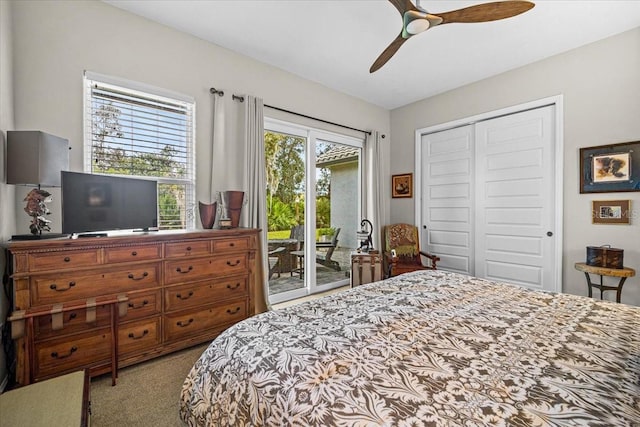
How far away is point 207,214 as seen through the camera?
2.86 m

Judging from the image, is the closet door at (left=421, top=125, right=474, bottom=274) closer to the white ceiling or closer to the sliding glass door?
the white ceiling

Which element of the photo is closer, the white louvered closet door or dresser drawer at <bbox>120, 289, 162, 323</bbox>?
dresser drawer at <bbox>120, 289, 162, 323</bbox>

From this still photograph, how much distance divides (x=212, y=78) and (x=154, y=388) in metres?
2.92

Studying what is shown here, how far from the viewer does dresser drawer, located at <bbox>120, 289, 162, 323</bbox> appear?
2.15m

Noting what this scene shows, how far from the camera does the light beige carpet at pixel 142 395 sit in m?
1.68

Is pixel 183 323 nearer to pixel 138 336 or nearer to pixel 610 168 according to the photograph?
pixel 138 336

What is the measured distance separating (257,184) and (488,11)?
256cm

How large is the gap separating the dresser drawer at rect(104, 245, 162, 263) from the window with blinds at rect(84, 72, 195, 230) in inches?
26.1

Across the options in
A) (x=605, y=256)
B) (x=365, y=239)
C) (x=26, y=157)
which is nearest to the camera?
(x=26, y=157)

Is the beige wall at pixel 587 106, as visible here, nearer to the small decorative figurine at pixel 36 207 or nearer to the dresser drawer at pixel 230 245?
the dresser drawer at pixel 230 245

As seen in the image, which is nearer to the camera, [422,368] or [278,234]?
[422,368]

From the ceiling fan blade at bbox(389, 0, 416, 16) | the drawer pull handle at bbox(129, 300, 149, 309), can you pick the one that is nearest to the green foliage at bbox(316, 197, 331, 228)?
the drawer pull handle at bbox(129, 300, 149, 309)

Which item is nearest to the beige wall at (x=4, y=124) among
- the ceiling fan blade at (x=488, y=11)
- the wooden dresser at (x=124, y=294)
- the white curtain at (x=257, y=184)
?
the wooden dresser at (x=124, y=294)

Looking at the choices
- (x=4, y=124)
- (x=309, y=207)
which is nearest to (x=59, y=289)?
(x=4, y=124)
